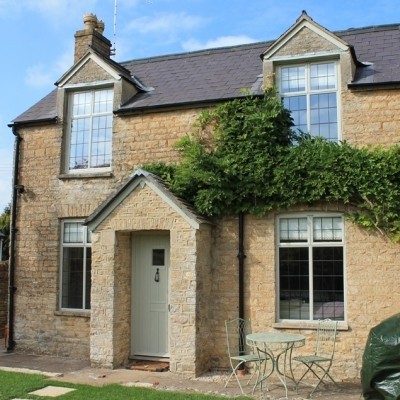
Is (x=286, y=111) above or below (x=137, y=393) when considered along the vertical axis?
above

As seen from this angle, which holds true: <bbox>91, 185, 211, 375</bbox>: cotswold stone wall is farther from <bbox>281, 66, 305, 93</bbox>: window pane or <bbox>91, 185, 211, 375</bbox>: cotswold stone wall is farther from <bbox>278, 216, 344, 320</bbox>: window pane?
<bbox>281, 66, 305, 93</bbox>: window pane

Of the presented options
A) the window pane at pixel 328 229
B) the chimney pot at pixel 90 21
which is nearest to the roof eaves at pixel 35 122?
the chimney pot at pixel 90 21

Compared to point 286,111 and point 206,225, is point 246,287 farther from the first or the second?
point 286,111

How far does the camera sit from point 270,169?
1007cm

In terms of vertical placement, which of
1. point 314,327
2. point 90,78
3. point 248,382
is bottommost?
point 248,382

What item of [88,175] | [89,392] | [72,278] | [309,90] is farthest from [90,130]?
[89,392]

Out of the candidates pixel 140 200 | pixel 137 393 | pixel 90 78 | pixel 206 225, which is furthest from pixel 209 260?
pixel 90 78

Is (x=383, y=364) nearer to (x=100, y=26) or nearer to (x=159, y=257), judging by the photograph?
(x=159, y=257)

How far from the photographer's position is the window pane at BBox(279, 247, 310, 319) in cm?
1008

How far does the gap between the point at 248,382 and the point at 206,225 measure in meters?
3.11

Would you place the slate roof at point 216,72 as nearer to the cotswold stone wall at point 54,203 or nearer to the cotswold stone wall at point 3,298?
the cotswold stone wall at point 54,203

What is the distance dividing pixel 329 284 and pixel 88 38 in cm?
889

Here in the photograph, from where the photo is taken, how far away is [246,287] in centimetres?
1030

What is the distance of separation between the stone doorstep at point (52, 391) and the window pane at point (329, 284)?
4.87 m
